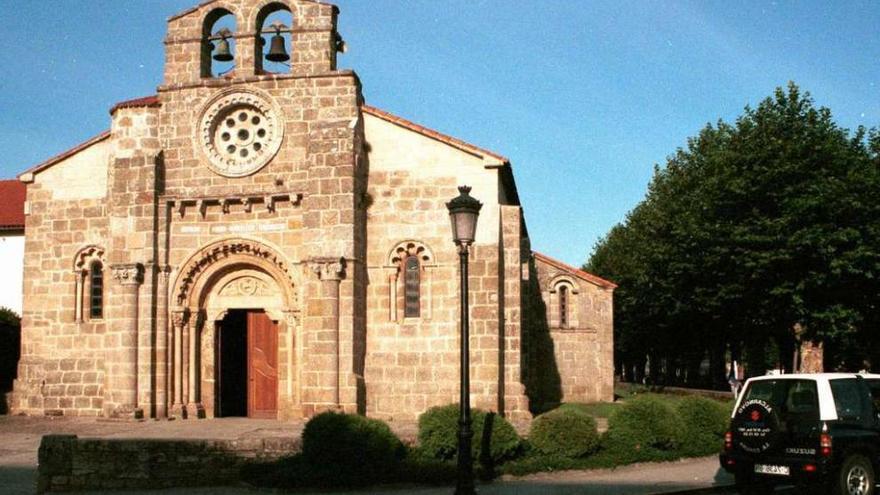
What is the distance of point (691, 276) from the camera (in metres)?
32.3

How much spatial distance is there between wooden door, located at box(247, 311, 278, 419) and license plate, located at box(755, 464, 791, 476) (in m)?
13.2

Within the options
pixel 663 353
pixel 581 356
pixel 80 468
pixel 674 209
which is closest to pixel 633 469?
pixel 80 468

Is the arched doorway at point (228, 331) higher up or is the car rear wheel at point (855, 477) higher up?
the arched doorway at point (228, 331)

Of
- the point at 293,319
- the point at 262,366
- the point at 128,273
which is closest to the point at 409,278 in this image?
the point at 293,319

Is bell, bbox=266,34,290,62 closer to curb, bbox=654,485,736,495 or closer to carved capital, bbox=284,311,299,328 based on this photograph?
carved capital, bbox=284,311,299,328

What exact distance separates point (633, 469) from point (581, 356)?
16963mm

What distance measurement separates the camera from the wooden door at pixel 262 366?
2203cm

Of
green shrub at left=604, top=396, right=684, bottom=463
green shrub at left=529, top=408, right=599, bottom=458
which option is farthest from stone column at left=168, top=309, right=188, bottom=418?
green shrub at left=604, top=396, right=684, bottom=463

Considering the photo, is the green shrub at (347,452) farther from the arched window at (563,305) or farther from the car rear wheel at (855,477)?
the arched window at (563,305)

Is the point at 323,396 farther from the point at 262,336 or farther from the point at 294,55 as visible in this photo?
the point at 294,55

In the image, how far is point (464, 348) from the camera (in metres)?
11.8

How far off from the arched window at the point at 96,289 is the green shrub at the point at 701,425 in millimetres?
14706

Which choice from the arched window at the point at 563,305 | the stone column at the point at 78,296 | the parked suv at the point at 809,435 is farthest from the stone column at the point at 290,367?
the arched window at the point at 563,305

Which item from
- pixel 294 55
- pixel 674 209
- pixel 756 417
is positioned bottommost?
pixel 756 417
